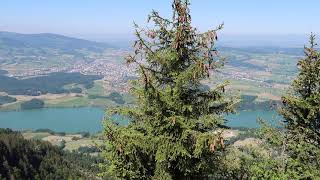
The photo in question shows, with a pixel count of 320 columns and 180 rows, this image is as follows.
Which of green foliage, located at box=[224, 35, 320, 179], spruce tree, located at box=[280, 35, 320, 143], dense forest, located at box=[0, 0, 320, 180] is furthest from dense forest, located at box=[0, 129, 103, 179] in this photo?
dense forest, located at box=[0, 0, 320, 180]

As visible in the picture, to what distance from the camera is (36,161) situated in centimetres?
14675

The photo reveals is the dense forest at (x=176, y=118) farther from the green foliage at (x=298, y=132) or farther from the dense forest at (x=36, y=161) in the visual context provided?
the dense forest at (x=36, y=161)

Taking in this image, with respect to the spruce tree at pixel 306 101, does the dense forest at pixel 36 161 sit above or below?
below

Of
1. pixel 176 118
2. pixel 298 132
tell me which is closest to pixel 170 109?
pixel 176 118

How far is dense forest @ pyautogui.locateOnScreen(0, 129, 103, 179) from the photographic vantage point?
135 metres

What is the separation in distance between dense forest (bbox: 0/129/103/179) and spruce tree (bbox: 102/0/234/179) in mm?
116950

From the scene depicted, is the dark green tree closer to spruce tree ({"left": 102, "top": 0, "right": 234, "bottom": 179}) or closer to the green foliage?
the green foliage

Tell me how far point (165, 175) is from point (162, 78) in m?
3.38

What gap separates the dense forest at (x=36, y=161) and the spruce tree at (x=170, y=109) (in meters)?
117

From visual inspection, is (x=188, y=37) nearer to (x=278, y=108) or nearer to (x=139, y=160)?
(x=139, y=160)

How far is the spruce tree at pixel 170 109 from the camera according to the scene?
1487cm

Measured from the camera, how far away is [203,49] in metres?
15.4

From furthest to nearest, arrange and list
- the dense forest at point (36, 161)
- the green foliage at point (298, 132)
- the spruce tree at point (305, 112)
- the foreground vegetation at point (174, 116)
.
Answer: the dense forest at point (36, 161), the spruce tree at point (305, 112), the green foliage at point (298, 132), the foreground vegetation at point (174, 116)

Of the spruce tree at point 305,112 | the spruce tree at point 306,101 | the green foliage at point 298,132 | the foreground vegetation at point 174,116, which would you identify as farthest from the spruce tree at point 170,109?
the spruce tree at point 306,101
